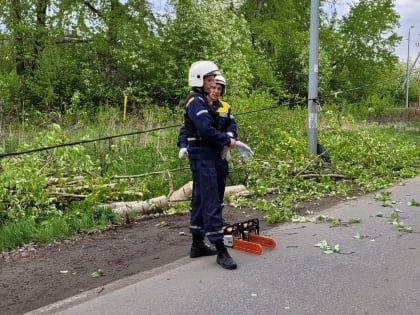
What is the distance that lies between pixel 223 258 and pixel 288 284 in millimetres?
807

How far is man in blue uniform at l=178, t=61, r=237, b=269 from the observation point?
5.24m

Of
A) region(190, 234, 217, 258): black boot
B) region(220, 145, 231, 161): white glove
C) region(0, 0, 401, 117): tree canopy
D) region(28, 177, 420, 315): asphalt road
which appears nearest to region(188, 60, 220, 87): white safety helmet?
region(220, 145, 231, 161): white glove

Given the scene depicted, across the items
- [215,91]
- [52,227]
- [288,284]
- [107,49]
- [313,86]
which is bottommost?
[288,284]

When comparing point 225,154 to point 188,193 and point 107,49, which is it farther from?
point 107,49

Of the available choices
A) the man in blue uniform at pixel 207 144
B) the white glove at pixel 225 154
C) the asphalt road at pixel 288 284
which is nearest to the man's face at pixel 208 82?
the man in blue uniform at pixel 207 144

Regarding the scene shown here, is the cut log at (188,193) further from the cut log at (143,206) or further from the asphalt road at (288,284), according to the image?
the asphalt road at (288,284)

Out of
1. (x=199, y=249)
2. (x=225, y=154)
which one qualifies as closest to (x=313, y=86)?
(x=225, y=154)

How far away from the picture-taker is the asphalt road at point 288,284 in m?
4.27

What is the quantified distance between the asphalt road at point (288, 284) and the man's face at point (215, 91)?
168 cm

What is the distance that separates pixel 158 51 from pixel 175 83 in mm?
1734

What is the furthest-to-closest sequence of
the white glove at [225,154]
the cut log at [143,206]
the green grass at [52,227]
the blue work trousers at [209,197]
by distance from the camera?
the cut log at [143,206], the green grass at [52,227], the white glove at [225,154], the blue work trousers at [209,197]

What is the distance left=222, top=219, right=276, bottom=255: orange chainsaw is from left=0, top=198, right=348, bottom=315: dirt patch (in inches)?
19.5

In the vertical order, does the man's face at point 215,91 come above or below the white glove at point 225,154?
above

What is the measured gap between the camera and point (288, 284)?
4766 millimetres
